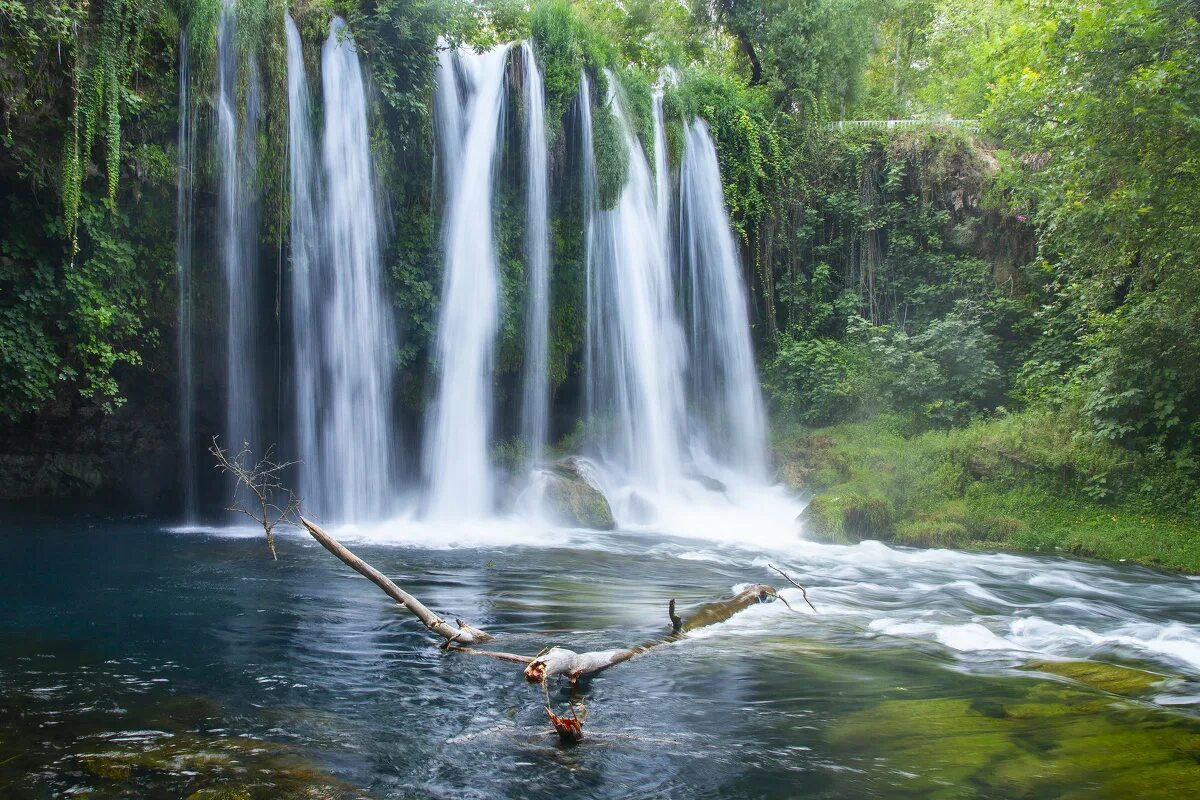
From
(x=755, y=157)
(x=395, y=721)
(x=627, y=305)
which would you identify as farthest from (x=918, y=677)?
(x=755, y=157)

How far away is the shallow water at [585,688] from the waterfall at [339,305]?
196 inches

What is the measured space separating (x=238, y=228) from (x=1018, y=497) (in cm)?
1481

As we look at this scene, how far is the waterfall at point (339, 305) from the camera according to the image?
15594 millimetres

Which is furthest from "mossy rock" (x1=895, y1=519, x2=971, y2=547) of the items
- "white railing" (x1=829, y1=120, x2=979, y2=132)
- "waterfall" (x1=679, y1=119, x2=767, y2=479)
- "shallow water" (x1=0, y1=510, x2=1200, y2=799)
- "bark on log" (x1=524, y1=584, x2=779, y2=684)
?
"white railing" (x1=829, y1=120, x2=979, y2=132)

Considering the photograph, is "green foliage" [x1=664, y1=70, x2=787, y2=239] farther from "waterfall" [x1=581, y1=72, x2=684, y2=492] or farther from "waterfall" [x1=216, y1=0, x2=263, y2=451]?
"waterfall" [x1=216, y1=0, x2=263, y2=451]

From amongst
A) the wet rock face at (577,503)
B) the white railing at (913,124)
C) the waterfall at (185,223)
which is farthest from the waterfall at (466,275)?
the white railing at (913,124)

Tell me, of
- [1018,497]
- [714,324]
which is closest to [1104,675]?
[1018,497]

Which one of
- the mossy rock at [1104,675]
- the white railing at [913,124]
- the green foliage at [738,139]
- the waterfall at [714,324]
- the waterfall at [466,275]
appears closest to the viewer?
the mossy rock at [1104,675]

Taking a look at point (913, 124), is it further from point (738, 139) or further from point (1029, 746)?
point (1029, 746)

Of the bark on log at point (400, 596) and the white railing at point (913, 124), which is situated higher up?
the white railing at point (913, 124)

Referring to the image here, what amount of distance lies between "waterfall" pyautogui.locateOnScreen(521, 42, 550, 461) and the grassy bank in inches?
246

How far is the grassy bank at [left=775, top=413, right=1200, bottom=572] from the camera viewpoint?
45.3 feet

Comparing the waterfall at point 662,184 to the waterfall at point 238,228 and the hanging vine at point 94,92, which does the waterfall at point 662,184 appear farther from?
the hanging vine at point 94,92

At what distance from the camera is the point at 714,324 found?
70.3 ft
